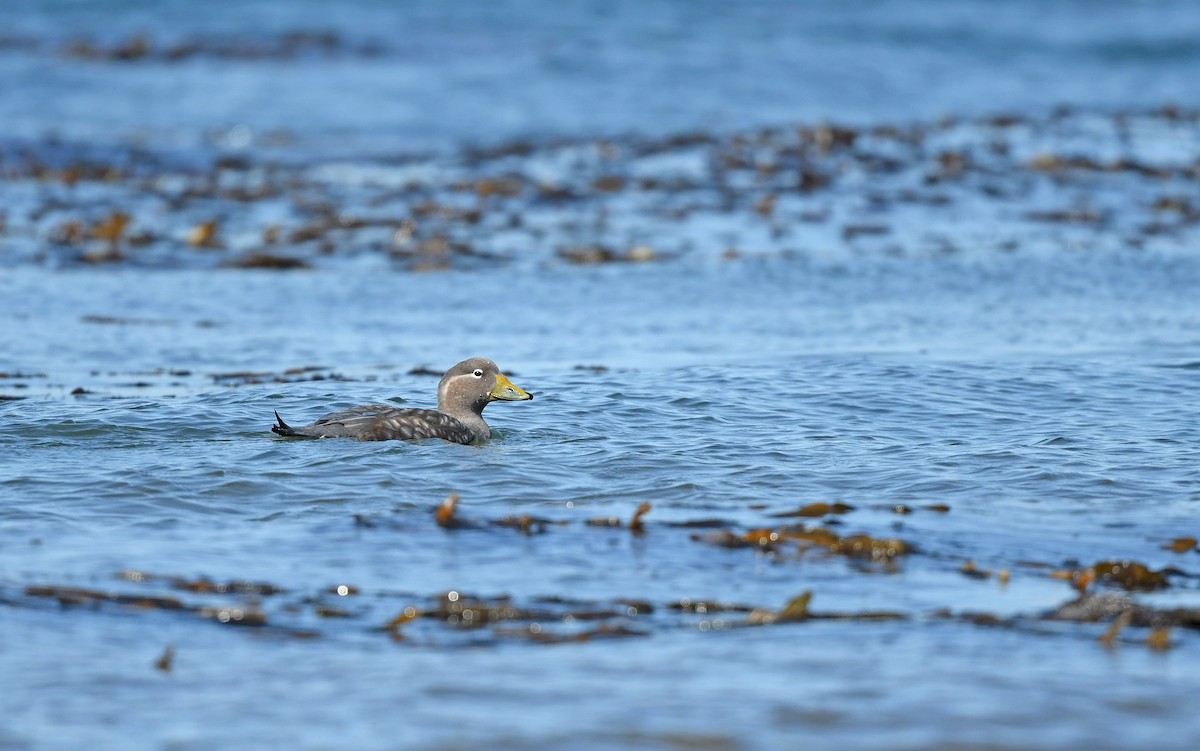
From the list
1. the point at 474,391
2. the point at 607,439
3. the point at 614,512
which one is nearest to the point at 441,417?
the point at 474,391

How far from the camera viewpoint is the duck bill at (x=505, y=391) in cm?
906

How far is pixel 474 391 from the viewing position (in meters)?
9.16

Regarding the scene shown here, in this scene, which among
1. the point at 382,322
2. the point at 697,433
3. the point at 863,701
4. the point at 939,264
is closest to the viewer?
the point at 863,701

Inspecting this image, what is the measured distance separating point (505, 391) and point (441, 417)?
1.57 ft

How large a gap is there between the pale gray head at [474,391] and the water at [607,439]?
240mm

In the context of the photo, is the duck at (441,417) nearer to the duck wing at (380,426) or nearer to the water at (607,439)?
the duck wing at (380,426)

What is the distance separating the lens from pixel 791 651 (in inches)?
210

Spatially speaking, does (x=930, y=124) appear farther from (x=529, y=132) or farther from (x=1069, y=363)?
(x=1069, y=363)

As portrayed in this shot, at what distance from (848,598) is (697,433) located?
115 inches

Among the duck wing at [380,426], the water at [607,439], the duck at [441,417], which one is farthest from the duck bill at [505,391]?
the duck wing at [380,426]

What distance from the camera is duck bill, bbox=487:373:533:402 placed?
29.7 feet

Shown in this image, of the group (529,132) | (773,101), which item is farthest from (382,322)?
(773,101)

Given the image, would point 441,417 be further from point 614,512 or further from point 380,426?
point 614,512

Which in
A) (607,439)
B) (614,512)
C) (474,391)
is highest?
(474,391)
